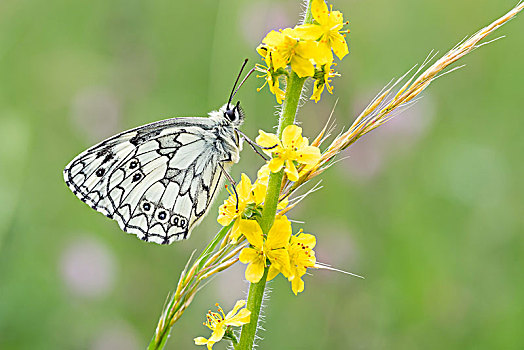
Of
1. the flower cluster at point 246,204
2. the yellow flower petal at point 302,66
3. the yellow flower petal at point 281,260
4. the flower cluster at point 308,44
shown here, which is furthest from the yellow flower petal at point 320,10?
the yellow flower petal at point 281,260

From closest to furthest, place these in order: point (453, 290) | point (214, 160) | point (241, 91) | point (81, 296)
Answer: point (214, 160), point (453, 290), point (81, 296), point (241, 91)

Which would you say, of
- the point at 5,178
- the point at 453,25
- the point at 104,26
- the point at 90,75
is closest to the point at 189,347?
the point at 5,178

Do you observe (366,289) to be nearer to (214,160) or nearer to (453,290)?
(453,290)

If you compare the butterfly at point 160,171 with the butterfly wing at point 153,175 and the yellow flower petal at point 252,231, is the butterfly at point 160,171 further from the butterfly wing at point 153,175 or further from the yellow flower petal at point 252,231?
the yellow flower petal at point 252,231

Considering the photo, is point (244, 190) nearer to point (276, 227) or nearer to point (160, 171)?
point (276, 227)

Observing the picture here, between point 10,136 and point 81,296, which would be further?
point 81,296

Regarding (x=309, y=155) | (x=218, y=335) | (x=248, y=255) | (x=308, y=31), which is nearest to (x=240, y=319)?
(x=218, y=335)

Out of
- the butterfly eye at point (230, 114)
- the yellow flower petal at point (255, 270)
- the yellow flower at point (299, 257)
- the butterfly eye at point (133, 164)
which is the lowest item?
the yellow flower petal at point (255, 270)

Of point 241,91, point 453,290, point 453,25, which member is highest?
point 453,25
